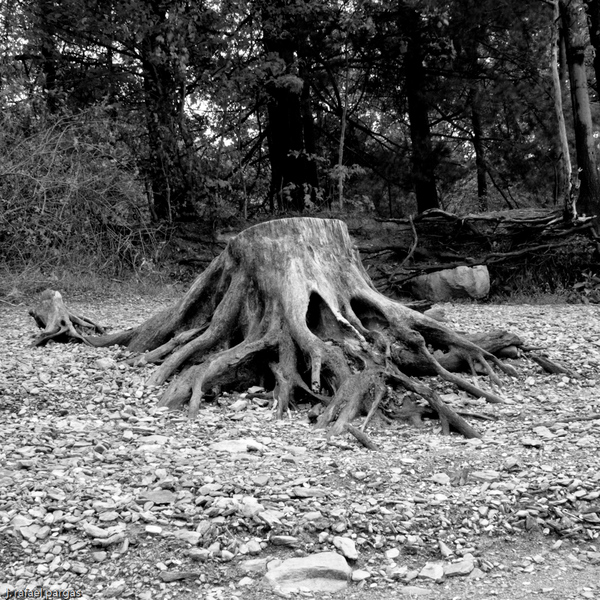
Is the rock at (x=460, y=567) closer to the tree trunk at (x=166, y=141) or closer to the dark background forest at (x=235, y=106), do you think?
the dark background forest at (x=235, y=106)

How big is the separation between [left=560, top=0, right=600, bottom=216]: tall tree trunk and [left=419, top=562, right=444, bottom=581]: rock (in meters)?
9.22

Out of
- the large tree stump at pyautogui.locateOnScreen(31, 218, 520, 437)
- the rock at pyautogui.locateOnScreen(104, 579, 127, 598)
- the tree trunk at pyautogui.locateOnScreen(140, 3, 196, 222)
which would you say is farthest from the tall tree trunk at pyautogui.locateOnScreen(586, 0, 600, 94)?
the rock at pyautogui.locateOnScreen(104, 579, 127, 598)

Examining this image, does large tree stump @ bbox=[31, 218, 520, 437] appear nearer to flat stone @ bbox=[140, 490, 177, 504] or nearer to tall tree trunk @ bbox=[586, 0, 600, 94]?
flat stone @ bbox=[140, 490, 177, 504]

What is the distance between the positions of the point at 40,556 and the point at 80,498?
45cm

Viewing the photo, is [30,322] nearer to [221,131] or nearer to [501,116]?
[221,131]

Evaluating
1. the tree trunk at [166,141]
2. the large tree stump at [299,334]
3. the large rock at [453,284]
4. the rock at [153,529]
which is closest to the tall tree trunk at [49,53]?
the tree trunk at [166,141]

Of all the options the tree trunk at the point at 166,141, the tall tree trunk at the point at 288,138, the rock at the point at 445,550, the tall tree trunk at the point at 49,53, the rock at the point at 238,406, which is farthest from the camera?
the tall tree trunk at the point at 288,138

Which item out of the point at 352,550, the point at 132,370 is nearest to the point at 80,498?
the point at 352,550

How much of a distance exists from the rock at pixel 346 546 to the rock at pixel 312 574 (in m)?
0.05

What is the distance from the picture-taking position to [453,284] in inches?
425

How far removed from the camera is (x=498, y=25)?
538 inches

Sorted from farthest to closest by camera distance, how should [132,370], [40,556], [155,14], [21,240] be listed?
[155,14] < [21,240] < [132,370] < [40,556]

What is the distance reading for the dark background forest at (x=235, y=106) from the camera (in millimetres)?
10977

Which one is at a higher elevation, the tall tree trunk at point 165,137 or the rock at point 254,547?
the tall tree trunk at point 165,137
